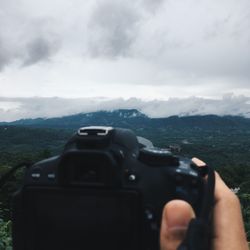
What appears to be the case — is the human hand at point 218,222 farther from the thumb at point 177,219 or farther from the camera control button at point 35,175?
the camera control button at point 35,175

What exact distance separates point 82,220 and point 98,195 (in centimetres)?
14

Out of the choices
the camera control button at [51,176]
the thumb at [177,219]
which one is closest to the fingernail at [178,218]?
the thumb at [177,219]

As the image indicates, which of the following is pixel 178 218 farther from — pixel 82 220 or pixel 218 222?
pixel 82 220

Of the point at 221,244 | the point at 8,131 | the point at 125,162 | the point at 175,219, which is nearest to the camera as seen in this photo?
the point at 175,219

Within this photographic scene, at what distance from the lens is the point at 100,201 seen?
1784mm

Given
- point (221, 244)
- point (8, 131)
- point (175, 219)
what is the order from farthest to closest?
point (8, 131) < point (221, 244) < point (175, 219)

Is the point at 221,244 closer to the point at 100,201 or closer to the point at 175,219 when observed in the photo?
the point at 175,219

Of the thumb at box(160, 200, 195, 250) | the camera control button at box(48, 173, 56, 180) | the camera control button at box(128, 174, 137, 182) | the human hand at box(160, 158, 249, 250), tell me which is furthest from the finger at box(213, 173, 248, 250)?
the camera control button at box(48, 173, 56, 180)

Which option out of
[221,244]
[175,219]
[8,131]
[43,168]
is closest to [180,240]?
[175,219]

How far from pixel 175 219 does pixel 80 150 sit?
44cm

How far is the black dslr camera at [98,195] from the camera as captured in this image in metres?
1.78

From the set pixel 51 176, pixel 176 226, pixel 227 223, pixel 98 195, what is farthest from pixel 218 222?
pixel 51 176

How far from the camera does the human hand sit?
1601 mm

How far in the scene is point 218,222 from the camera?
1764 mm
